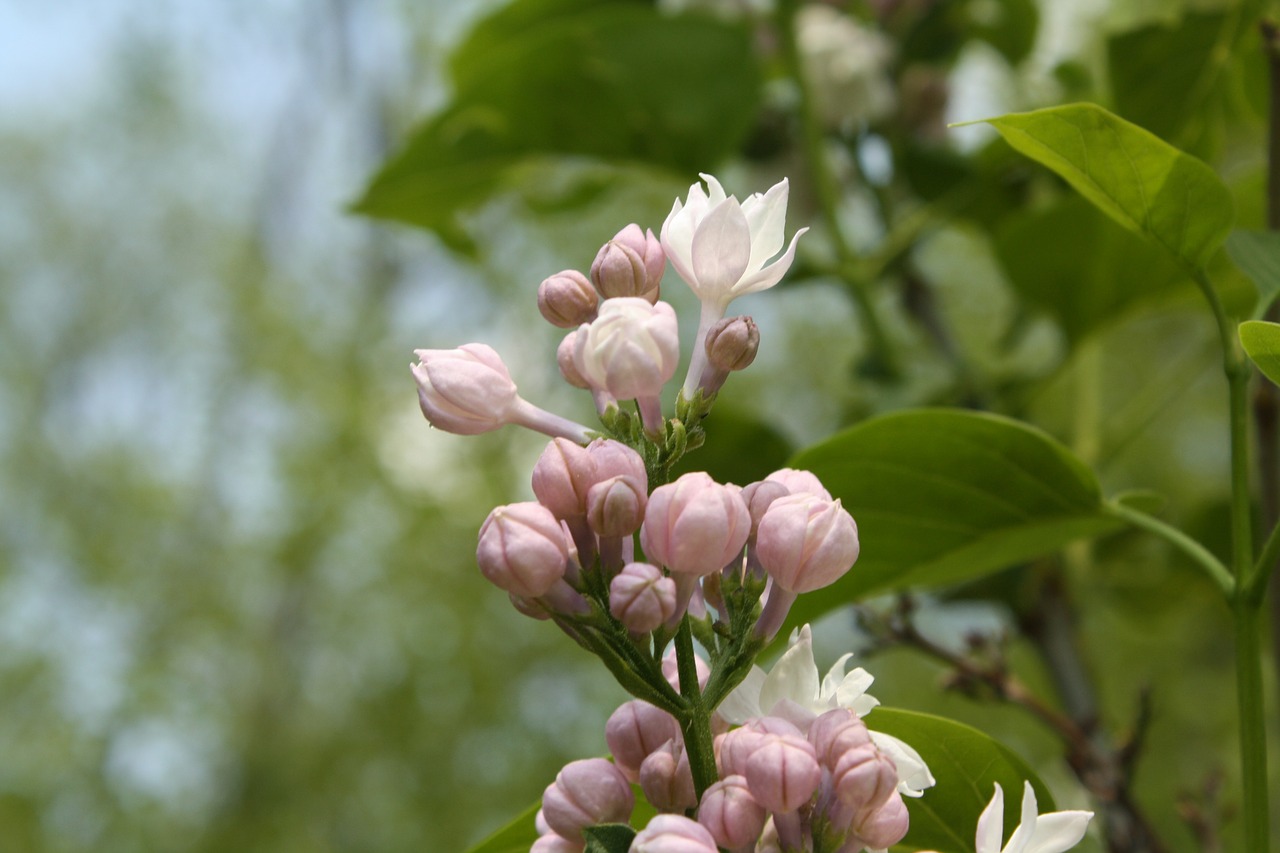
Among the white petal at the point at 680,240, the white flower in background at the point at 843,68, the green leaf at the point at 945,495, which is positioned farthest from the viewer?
the white flower in background at the point at 843,68

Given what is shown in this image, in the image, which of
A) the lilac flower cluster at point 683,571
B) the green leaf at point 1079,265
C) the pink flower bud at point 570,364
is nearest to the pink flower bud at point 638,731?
the lilac flower cluster at point 683,571

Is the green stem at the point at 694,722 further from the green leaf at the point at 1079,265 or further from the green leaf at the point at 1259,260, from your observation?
the green leaf at the point at 1079,265

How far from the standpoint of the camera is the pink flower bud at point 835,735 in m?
0.32

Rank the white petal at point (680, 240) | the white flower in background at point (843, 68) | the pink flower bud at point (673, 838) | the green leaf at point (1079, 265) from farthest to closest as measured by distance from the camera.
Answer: the white flower in background at point (843, 68) → the green leaf at point (1079, 265) → the white petal at point (680, 240) → the pink flower bud at point (673, 838)

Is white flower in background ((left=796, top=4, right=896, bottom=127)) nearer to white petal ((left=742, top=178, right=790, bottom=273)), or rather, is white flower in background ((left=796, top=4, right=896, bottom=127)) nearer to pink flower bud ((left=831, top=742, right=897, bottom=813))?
white petal ((left=742, top=178, right=790, bottom=273))

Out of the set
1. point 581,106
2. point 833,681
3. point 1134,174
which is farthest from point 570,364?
point 581,106

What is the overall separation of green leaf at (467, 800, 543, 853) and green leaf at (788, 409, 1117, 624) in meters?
0.18

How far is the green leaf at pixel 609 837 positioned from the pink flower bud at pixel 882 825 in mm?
67

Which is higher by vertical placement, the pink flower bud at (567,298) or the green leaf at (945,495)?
the pink flower bud at (567,298)

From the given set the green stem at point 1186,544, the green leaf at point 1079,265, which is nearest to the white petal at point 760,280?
the green stem at point 1186,544

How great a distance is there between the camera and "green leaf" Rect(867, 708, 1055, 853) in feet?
1.35

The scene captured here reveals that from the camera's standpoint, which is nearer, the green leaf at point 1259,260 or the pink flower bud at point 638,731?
the pink flower bud at point 638,731

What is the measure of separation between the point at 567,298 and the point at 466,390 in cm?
5

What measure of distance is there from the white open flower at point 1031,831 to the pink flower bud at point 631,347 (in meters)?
0.15
